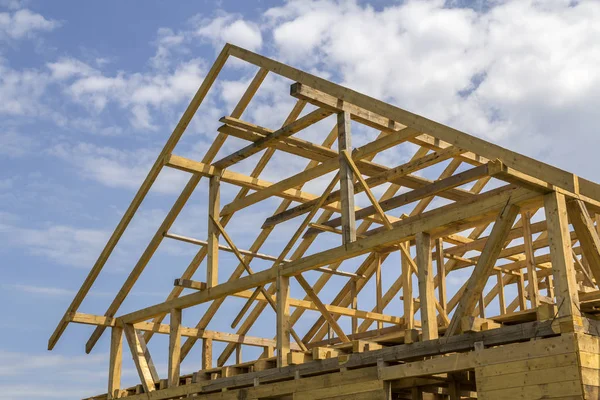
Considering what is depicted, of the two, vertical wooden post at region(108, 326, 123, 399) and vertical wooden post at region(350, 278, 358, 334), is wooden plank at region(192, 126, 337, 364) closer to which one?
vertical wooden post at region(350, 278, 358, 334)

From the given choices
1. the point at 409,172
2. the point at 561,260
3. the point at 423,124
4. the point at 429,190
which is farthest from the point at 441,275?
the point at 561,260

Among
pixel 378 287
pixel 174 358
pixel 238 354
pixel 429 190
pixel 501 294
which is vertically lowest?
pixel 174 358

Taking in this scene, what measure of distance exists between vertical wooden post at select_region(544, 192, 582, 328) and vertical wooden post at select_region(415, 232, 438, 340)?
2.32 meters

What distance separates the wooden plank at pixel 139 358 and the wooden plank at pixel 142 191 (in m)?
1.15

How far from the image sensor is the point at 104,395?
21547 millimetres

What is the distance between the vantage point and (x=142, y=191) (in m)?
19.9

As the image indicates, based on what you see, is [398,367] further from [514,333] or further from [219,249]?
[219,249]

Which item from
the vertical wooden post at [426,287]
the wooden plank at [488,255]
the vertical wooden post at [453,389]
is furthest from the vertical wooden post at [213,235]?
the wooden plank at [488,255]

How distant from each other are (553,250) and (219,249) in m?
9.64

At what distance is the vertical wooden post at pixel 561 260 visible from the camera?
11.2m

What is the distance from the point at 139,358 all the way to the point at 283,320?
17.7 ft

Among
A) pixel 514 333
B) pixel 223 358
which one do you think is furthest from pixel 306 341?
pixel 514 333

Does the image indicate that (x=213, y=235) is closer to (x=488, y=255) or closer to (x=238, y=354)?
(x=238, y=354)

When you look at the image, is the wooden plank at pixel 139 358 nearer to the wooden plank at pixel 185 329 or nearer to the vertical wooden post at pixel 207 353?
the wooden plank at pixel 185 329
